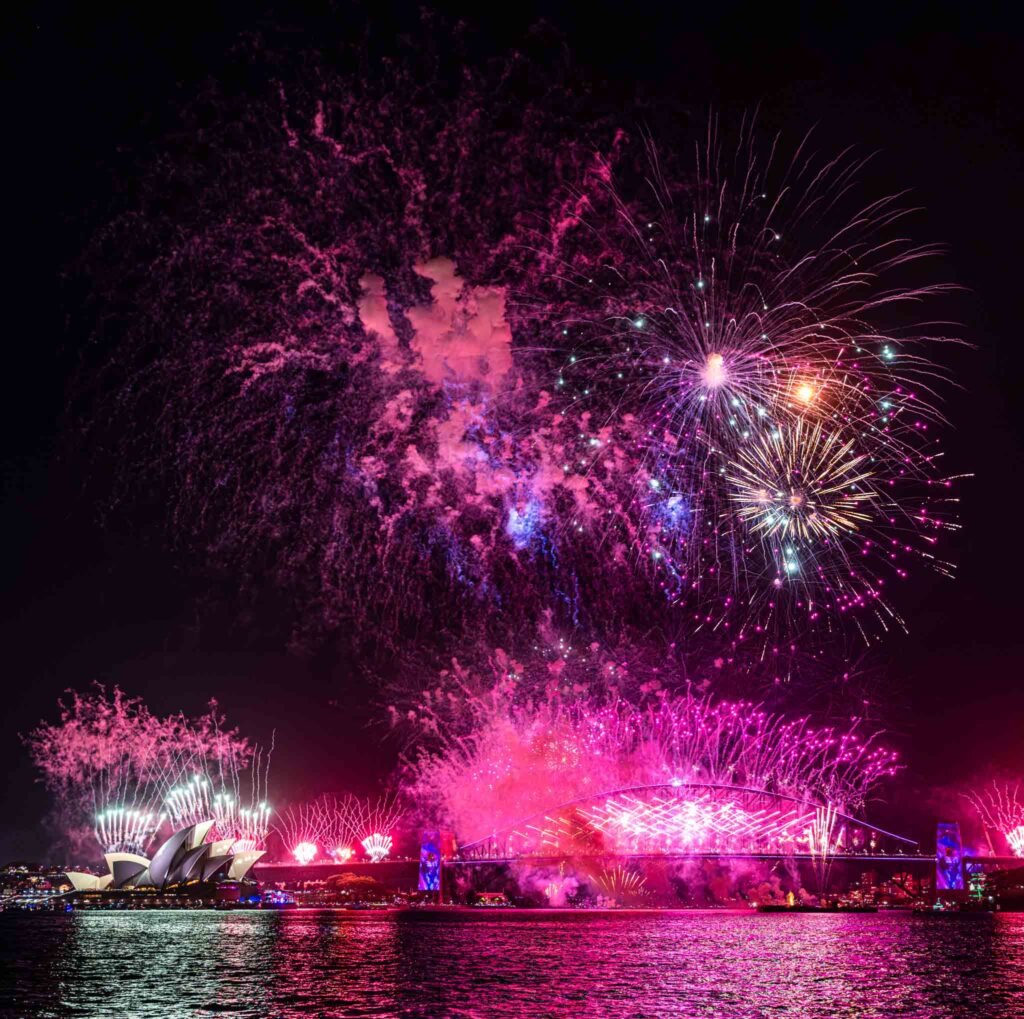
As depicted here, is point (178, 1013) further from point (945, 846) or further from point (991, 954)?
point (945, 846)

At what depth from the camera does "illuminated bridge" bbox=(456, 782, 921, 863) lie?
9506 centimetres

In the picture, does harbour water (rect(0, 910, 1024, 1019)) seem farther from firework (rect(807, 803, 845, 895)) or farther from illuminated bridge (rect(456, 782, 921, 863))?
firework (rect(807, 803, 845, 895))

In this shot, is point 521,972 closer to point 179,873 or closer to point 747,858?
point 747,858

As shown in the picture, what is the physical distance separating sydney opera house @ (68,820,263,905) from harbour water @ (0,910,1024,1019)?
129ft

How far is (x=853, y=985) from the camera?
1519 inches

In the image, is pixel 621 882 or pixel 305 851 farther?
pixel 305 851

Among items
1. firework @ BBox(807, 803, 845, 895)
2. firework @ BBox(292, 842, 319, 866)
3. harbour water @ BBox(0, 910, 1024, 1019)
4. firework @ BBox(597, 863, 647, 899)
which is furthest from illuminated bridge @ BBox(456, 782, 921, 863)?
firework @ BBox(292, 842, 319, 866)

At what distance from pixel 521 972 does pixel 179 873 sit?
8938cm

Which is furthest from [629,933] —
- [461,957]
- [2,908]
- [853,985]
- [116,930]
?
[2,908]

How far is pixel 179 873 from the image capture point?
4729 inches

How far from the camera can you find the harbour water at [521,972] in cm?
3206

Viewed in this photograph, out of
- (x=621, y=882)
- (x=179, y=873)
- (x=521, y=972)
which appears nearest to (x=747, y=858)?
(x=621, y=882)

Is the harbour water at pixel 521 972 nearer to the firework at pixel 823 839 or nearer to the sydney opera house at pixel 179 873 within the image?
the firework at pixel 823 839

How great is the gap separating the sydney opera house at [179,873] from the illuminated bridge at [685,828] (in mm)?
29200
